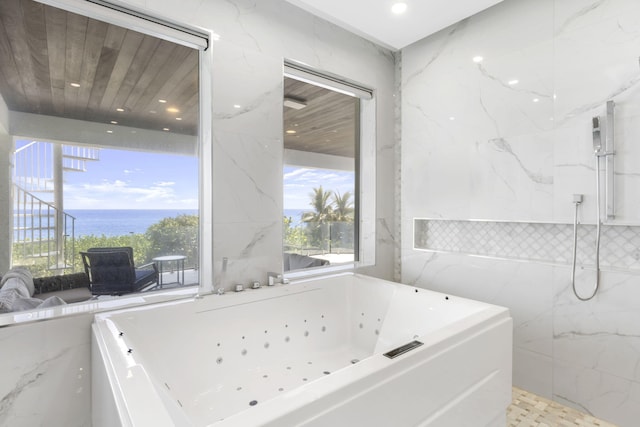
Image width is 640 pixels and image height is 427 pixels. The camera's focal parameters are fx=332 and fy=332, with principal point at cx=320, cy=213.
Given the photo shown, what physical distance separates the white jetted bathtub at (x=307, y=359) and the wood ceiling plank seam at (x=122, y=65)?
47.7 inches

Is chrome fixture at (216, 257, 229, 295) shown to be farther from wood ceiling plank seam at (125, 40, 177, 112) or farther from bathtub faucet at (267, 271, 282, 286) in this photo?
wood ceiling plank seam at (125, 40, 177, 112)

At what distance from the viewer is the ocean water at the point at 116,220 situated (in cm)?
187

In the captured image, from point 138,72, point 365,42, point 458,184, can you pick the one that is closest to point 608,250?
point 458,184

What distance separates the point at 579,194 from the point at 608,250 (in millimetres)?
385

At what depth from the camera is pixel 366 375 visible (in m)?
1.23

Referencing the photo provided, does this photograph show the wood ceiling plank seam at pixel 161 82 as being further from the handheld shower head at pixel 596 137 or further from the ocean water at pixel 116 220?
the handheld shower head at pixel 596 137

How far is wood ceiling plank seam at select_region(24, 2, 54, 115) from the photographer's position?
171 centimetres

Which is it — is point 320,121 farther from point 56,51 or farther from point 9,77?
point 9,77

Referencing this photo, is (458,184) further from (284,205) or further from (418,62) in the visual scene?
(284,205)

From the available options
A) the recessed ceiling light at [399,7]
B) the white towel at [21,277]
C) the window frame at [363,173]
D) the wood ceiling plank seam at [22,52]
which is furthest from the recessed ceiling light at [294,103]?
the white towel at [21,277]

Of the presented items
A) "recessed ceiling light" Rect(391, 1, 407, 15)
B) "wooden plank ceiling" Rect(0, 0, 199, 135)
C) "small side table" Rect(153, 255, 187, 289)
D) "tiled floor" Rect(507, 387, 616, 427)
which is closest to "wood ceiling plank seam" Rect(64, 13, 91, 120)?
"wooden plank ceiling" Rect(0, 0, 199, 135)

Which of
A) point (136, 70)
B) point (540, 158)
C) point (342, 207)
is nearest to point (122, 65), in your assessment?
A: point (136, 70)

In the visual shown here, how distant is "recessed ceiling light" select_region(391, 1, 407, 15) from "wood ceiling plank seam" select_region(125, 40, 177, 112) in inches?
59.8

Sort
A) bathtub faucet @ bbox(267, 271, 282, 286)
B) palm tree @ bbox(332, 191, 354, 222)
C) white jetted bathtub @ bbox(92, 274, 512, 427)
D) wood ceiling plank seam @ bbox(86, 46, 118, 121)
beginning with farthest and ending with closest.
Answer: palm tree @ bbox(332, 191, 354, 222) < bathtub faucet @ bbox(267, 271, 282, 286) < wood ceiling plank seam @ bbox(86, 46, 118, 121) < white jetted bathtub @ bbox(92, 274, 512, 427)
